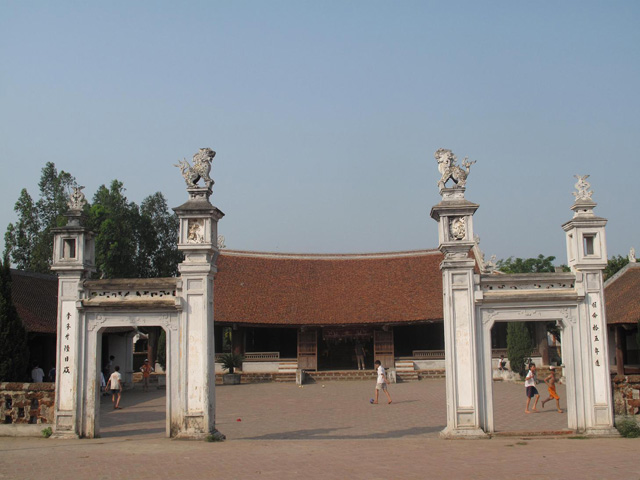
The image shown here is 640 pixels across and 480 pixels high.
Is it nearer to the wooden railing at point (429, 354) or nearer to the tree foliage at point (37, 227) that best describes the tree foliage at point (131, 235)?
the tree foliage at point (37, 227)

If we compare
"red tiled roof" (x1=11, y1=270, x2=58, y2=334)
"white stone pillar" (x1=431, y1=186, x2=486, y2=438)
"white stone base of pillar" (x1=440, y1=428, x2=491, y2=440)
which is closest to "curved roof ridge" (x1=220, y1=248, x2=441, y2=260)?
"red tiled roof" (x1=11, y1=270, x2=58, y2=334)

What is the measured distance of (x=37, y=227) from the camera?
138 ft

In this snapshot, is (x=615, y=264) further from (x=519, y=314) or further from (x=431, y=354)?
(x=519, y=314)

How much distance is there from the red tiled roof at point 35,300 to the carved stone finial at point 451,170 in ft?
48.6

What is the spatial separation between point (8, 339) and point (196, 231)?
6.42 m

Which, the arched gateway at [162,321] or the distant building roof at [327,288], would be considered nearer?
the arched gateway at [162,321]

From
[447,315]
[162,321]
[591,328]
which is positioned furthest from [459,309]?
[162,321]

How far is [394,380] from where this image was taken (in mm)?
28719

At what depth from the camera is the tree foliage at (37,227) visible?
4038 cm

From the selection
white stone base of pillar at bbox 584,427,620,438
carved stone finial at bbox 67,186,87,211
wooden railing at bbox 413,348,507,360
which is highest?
Result: carved stone finial at bbox 67,186,87,211

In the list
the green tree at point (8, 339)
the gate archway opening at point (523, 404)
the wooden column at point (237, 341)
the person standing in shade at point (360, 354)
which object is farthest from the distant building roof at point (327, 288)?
the green tree at point (8, 339)

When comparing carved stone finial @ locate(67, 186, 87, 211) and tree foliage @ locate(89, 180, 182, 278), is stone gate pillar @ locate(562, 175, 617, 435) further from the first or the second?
tree foliage @ locate(89, 180, 182, 278)

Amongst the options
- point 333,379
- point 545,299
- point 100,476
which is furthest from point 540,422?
point 333,379

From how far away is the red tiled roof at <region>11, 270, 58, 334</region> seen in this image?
70.2 ft
